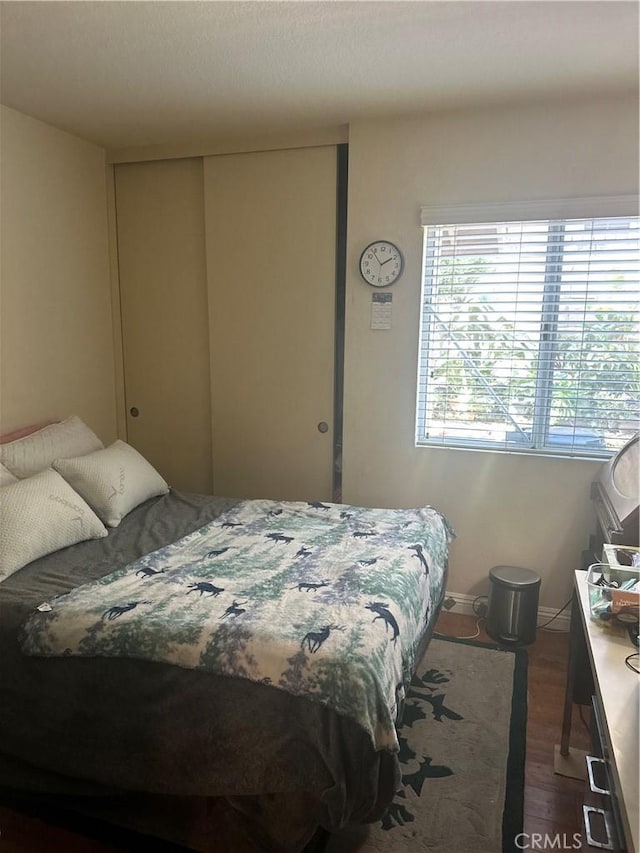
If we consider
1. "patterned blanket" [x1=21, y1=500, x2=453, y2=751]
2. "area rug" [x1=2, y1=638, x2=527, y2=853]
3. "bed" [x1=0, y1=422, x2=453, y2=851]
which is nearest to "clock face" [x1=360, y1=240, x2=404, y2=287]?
"patterned blanket" [x1=21, y1=500, x2=453, y2=751]

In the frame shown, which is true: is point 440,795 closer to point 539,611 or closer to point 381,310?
point 539,611

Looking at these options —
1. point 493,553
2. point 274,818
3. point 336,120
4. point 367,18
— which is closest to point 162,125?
point 336,120

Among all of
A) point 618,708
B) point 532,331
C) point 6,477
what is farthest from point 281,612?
point 532,331

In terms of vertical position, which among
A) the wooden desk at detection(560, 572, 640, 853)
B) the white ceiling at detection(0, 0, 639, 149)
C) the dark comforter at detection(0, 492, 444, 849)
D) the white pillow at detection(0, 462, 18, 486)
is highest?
the white ceiling at detection(0, 0, 639, 149)

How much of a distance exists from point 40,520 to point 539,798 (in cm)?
206

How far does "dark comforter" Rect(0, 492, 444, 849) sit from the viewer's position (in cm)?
155

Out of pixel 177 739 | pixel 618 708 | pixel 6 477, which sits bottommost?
pixel 177 739

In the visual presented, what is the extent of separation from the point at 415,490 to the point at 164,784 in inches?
77.6

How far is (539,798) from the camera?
1949mm

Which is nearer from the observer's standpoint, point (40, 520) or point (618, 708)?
point (618, 708)

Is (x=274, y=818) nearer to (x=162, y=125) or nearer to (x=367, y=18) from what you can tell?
(x=367, y=18)

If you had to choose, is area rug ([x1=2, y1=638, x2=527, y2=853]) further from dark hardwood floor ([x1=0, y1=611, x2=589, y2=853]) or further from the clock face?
the clock face

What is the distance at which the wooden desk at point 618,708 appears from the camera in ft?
3.35
